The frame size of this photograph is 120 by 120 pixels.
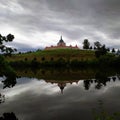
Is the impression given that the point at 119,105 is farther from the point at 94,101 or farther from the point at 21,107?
the point at 21,107

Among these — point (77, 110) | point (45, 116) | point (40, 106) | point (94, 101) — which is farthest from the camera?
point (94, 101)

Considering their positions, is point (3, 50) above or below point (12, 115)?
above

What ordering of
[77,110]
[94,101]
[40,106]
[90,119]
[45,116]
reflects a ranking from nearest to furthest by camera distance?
[90,119] < [45,116] < [77,110] < [40,106] < [94,101]

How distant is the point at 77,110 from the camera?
43.7 m

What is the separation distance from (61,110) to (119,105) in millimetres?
10338

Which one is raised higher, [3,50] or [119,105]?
[3,50]

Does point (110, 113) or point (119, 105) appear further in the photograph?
point (119, 105)

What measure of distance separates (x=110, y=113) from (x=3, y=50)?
19.3 m

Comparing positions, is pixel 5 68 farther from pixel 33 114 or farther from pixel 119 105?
pixel 119 105

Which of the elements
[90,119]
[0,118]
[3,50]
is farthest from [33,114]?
[3,50]

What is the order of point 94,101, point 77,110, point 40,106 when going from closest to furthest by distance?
point 77,110 < point 40,106 < point 94,101

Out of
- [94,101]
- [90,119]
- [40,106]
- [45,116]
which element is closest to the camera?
[90,119]

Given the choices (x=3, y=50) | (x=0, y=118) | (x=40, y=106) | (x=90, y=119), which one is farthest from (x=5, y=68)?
(x=90, y=119)

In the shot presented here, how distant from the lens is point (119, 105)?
48.4m
